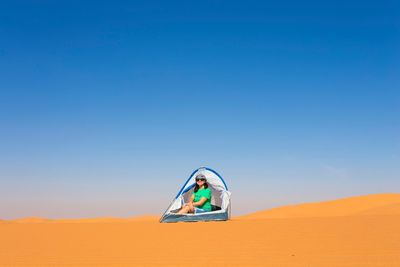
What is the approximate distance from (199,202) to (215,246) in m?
5.01

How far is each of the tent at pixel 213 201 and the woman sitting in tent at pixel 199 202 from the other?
0.45 ft

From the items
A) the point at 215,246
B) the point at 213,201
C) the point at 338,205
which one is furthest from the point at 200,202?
the point at 338,205

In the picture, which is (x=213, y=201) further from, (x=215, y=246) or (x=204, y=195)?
(x=215, y=246)

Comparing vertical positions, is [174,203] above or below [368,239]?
above

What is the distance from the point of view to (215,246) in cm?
603

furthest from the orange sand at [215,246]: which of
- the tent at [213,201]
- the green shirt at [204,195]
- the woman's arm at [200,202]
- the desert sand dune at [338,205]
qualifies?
the desert sand dune at [338,205]

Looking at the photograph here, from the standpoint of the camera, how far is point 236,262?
4.95 meters

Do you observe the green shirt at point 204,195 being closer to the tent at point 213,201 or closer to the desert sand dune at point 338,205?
the tent at point 213,201

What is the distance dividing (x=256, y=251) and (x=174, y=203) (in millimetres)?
6644

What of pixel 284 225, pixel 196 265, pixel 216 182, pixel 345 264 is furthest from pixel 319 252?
pixel 216 182

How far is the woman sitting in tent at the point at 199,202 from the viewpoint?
431 inches

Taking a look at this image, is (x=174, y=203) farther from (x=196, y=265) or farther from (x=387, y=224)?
(x=196, y=265)

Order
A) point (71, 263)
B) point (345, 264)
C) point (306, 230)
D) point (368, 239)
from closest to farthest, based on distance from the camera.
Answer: point (345, 264) → point (71, 263) → point (368, 239) → point (306, 230)

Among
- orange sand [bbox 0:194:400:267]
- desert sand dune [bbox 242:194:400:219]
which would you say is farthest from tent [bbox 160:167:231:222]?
desert sand dune [bbox 242:194:400:219]
